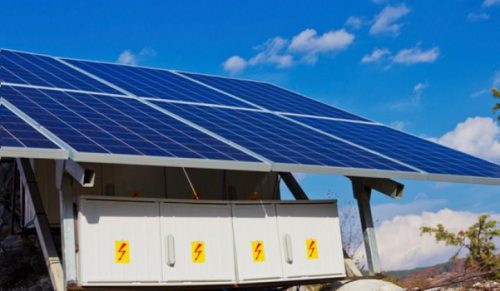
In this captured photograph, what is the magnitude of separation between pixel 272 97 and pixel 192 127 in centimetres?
691

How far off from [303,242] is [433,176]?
288cm

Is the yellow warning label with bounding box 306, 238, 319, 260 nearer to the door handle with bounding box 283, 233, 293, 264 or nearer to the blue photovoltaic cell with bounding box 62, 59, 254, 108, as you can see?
the door handle with bounding box 283, 233, 293, 264

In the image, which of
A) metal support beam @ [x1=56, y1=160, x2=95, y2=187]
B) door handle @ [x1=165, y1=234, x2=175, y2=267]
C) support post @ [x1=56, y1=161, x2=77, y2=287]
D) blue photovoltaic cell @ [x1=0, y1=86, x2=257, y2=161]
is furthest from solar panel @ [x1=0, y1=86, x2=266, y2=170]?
door handle @ [x1=165, y1=234, x2=175, y2=267]

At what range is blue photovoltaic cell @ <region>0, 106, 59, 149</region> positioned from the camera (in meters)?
10.5

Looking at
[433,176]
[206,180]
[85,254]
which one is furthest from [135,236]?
[433,176]

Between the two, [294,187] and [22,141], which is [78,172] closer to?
[22,141]

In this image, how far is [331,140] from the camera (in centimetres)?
1575

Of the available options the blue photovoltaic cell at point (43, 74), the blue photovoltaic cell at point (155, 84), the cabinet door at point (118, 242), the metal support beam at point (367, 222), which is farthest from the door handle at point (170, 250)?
the metal support beam at point (367, 222)

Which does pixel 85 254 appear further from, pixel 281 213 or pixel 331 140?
pixel 331 140

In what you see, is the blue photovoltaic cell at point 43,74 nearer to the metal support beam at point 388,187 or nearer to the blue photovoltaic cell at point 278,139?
the blue photovoltaic cell at point 278,139

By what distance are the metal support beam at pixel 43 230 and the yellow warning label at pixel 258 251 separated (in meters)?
3.50

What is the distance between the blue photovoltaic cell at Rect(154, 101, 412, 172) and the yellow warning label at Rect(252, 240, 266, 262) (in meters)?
1.80

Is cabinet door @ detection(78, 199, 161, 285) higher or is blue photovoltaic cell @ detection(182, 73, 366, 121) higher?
blue photovoltaic cell @ detection(182, 73, 366, 121)

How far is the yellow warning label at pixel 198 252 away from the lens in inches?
516
